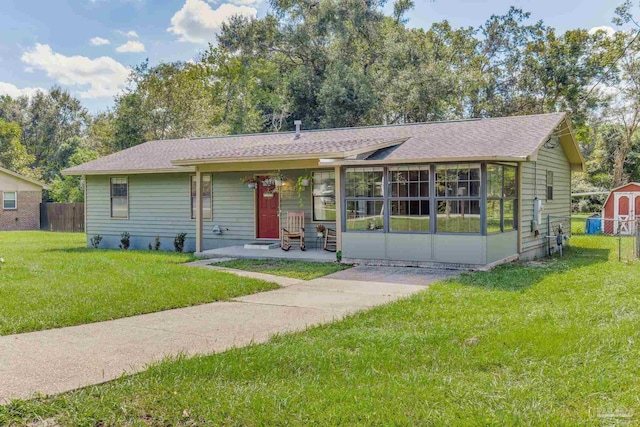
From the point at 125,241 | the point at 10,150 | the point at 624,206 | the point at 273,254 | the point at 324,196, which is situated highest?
the point at 10,150

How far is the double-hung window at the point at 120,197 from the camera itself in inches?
643

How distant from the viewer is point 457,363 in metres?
4.37

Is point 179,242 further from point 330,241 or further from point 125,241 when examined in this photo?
point 330,241

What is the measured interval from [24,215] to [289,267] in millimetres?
21394

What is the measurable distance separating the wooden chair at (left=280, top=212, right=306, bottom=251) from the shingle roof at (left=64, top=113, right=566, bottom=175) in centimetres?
183

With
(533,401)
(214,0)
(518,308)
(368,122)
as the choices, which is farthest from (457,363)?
(214,0)

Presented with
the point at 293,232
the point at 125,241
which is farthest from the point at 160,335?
the point at 125,241

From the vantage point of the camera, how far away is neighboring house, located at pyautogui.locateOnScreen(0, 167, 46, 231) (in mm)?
26172

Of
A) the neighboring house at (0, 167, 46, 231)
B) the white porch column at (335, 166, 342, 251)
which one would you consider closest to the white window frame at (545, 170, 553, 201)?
the white porch column at (335, 166, 342, 251)

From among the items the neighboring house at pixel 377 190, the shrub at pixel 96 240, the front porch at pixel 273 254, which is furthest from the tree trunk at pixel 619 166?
the shrub at pixel 96 240

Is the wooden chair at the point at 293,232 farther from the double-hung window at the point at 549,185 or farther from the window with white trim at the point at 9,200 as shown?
the window with white trim at the point at 9,200

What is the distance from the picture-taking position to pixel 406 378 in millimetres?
4004

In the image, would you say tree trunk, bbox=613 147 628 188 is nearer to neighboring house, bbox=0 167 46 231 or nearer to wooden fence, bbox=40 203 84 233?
wooden fence, bbox=40 203 84 233

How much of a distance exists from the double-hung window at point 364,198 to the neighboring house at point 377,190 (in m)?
0.02
